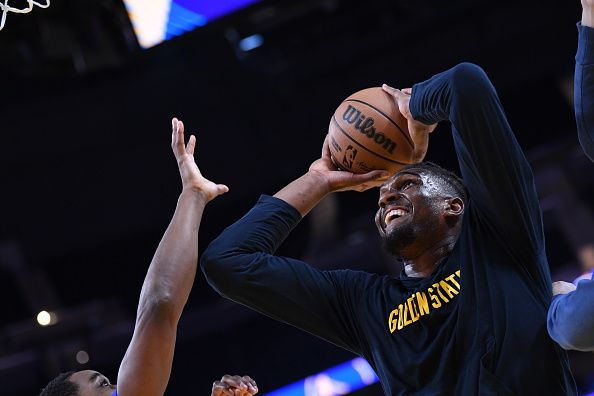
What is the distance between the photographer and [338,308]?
2.61m

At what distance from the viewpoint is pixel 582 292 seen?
6.43 feet

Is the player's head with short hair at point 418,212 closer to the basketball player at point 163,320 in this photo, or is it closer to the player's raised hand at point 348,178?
the player's raised hand at point 348,178

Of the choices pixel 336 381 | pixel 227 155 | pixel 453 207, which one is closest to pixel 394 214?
pixel 453 207

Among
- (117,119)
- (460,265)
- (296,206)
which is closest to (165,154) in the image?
(117,119)

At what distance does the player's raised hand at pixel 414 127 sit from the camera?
2680 millimetres

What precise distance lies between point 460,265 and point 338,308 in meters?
0.40

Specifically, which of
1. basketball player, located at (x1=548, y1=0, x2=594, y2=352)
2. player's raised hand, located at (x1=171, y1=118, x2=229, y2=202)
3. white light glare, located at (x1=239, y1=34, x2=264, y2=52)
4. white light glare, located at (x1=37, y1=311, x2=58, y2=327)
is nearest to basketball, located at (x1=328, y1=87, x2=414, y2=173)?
player's raised hand, located at (x1=171, y1=118, x2=229, y2=202)

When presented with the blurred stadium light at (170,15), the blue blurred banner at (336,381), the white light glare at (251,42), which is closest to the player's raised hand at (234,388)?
the blurred stadium light at (170,15)

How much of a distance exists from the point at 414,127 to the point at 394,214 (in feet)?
0.90

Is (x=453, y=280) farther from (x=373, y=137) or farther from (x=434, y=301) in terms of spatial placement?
(x=373, y=137)

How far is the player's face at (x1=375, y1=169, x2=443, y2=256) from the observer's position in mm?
2533

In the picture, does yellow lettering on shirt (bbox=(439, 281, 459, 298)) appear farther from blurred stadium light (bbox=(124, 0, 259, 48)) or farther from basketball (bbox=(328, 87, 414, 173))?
blurred stadium light (bbox=(124, 0, 259, 48))

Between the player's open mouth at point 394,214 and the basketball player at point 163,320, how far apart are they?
0.58 metres

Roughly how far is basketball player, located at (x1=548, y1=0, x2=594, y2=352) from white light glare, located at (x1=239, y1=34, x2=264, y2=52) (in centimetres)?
519
